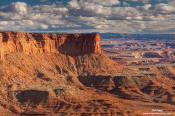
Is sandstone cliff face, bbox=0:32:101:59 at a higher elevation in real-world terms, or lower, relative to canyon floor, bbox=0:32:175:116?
higher

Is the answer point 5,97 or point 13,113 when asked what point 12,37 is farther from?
point 13,113

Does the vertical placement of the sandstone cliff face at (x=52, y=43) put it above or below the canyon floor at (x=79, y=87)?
above

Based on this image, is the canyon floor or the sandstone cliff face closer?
the canyon floor

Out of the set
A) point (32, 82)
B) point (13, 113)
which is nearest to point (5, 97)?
point (13, 113)

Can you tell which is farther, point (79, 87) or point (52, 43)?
point (52, 43)
